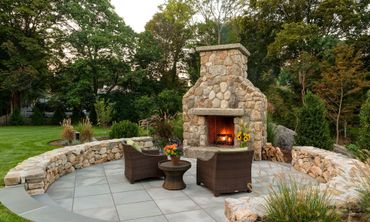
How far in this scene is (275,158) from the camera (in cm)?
728

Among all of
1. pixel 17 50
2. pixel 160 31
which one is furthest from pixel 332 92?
pixel 17 50

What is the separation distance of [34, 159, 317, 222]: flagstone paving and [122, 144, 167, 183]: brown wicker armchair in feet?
0.48

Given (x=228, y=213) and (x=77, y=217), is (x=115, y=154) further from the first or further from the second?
(x=228, y=213)

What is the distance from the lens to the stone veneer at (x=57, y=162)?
414cm

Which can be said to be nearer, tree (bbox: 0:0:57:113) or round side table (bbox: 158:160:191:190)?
round side table (bbox: 158:160:191:190)

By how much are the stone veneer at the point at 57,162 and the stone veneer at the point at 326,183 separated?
321 centimetres

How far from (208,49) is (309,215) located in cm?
629

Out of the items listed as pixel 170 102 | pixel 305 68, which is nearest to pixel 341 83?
pixel 305 68

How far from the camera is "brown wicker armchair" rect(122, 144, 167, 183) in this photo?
202 inches

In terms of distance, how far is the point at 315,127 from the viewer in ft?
22.7

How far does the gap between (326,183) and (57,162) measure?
507 centimetres

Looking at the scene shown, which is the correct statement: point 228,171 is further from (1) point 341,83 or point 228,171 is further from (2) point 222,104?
(1) point 341,83

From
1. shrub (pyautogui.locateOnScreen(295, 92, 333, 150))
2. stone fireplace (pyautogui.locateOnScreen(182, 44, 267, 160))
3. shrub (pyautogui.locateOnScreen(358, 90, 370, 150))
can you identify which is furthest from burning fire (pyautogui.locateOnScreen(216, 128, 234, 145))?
shrub (pyautogui.locateOnScreen(358, 90, 370, 150))

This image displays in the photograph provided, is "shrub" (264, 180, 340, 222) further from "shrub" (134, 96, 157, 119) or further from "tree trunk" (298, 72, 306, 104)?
"shrub" (134, 96, 157, 119)
